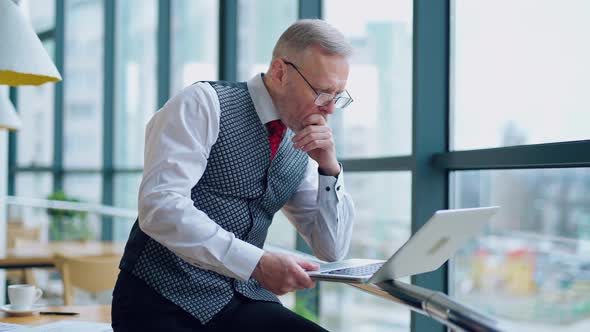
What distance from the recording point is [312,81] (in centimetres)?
174

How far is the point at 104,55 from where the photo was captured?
7.34 meters

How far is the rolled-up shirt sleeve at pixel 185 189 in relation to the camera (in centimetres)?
152

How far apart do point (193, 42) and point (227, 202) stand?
4.19 meters

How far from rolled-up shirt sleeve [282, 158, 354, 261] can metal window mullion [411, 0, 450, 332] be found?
59 cm

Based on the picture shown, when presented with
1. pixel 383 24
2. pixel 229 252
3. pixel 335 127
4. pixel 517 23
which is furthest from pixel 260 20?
pixel 229 252

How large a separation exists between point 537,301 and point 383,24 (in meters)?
1.50

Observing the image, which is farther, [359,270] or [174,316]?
[174,316]

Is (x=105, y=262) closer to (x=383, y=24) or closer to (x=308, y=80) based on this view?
(x=383, y=24)

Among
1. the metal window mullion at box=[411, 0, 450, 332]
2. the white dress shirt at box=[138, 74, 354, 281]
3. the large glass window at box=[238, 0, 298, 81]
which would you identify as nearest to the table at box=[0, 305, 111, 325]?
the white dress shirt at box=[138, 74, 354, 281]

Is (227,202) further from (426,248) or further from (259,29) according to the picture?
(259,29)

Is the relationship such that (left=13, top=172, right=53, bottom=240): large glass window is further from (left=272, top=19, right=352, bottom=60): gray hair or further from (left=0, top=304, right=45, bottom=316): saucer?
(left=272, top=19, right=352, bottom=60): gray hair

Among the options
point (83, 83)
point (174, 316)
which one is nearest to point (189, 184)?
point (174, 316)

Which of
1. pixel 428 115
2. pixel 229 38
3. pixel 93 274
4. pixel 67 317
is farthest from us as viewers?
pixel 229 38

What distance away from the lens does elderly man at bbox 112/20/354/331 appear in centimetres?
154
